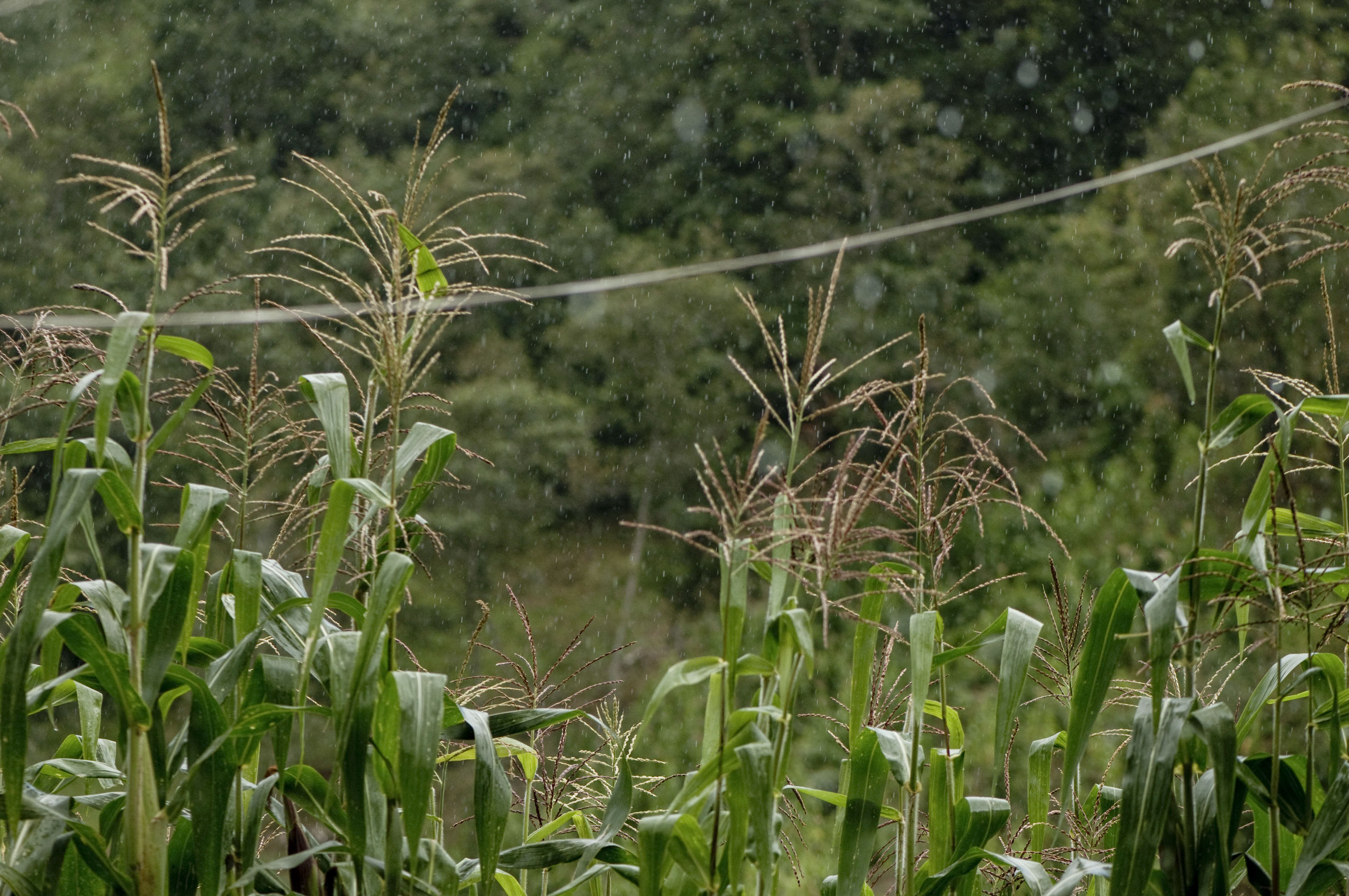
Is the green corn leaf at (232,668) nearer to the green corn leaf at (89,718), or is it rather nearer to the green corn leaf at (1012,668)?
the green corn leaf at (89,718)

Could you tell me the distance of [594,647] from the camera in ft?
34.9

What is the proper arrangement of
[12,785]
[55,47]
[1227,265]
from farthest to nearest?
[55,47]
[1227,265]
[12,785]

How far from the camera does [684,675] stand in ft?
2.96

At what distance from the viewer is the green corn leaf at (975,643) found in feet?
3.20

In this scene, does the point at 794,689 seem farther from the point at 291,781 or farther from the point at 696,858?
the point at 291,781

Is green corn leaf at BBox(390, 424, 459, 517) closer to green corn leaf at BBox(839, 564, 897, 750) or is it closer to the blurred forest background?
green corn leaf at BBox(839, 564, 897, 750)

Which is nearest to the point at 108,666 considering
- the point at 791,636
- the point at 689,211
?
the point at 791,636

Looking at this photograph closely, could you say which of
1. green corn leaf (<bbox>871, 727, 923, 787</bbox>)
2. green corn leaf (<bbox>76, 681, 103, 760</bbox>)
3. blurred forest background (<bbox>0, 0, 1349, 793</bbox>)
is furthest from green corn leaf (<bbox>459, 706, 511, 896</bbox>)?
blurred forest background (<bbox>0, 0, 1349, 793</bbox>)

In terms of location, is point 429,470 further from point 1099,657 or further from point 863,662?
point 1099,657

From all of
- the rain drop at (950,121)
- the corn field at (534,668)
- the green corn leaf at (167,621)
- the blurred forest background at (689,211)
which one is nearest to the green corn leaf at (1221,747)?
the corn field at (534,668)

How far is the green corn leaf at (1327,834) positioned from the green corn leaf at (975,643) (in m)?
0.28

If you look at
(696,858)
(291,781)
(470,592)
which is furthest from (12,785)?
(470,592)

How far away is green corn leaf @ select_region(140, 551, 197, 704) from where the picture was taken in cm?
90

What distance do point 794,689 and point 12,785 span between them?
1.93 feet
